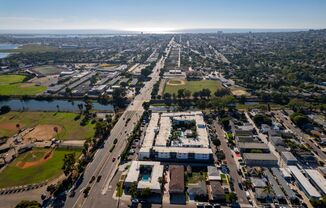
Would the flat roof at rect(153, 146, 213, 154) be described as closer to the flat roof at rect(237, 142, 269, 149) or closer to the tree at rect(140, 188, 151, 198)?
the flat roof at rect(237, 142, 269, 149)

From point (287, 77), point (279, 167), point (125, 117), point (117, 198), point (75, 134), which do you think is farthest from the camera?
point (287, 77)

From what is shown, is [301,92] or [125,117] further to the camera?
[301,92]

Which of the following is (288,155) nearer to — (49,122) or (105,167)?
(105,167)

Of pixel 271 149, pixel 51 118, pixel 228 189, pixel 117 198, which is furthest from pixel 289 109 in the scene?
pixel 51 118

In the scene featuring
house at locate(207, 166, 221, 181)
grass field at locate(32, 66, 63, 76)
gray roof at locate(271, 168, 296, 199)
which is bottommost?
grass field at locate(32, 66, 63, 76)

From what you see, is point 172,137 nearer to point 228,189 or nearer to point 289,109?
point 228,189

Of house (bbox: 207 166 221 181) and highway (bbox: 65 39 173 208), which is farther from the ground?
house (bbox: 207 166 221 181)

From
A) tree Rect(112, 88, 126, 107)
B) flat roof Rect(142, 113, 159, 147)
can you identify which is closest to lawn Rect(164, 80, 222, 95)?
tree Rect(112, 88, 126, 107)
